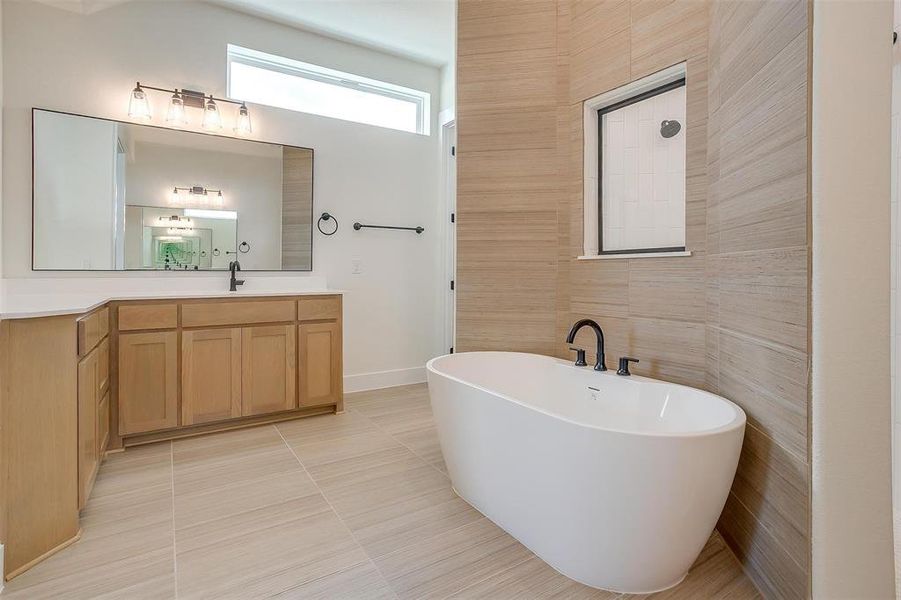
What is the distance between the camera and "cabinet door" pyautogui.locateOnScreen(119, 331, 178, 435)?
2.64 metres

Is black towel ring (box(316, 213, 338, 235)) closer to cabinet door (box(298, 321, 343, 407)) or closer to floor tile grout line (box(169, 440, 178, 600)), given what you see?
cabinet door (box(298, 321, 343, 407))

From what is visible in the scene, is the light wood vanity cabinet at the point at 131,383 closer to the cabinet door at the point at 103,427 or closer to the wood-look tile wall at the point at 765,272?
the cabinet door at the point at 103,427

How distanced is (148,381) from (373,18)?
2991mm

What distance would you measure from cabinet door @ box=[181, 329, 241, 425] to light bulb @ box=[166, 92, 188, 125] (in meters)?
1.50

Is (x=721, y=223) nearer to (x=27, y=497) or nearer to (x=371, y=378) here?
(x=27, y=497)

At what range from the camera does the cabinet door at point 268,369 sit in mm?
3025

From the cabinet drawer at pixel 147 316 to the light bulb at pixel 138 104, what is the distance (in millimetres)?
1341

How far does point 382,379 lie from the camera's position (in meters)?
4.14

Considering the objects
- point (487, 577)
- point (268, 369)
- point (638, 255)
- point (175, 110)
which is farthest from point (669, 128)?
point (175, 110)

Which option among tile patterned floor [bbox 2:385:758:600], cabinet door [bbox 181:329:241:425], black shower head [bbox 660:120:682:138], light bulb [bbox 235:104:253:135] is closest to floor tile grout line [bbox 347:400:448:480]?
tile patterned floor [bbox 2:385:758:600]

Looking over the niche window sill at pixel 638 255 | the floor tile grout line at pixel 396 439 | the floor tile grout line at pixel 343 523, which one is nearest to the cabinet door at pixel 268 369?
the floor tile grout line at pixel 343 523

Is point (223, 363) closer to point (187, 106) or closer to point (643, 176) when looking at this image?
point (187, 106)

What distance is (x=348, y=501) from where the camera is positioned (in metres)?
2.08

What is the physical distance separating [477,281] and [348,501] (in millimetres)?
1457
